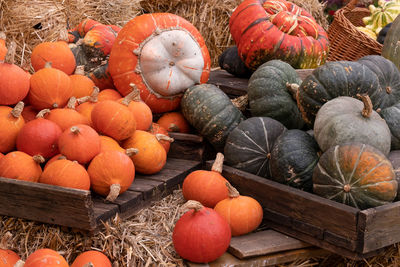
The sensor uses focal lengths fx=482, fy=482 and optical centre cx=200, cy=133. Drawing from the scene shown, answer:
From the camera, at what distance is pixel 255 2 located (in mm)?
3754

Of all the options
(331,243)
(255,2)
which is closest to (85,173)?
(331,243)

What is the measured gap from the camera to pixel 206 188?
259 cm

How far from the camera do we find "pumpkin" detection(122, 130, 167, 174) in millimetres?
2791

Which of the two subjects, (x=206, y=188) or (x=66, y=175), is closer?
(x=66, y=175)

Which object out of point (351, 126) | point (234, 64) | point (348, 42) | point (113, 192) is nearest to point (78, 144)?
point (113, 192)

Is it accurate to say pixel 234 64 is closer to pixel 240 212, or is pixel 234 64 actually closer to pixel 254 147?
pixel 254 147

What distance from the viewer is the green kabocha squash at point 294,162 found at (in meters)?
2.52

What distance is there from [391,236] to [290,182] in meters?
0.55

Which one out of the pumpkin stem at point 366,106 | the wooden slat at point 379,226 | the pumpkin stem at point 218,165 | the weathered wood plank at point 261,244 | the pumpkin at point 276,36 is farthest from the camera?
the pumpkin at point 276,36

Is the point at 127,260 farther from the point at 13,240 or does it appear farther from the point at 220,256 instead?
the point at 13,240

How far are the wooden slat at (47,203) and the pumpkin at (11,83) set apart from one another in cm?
52

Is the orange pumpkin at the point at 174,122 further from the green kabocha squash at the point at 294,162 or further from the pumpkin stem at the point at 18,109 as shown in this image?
the pumpkin stem at the point at 18,109

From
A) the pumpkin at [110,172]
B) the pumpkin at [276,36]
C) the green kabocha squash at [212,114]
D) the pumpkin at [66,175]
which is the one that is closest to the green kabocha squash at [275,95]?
the green kabocha squash at [212,114]

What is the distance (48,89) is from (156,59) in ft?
2.63
